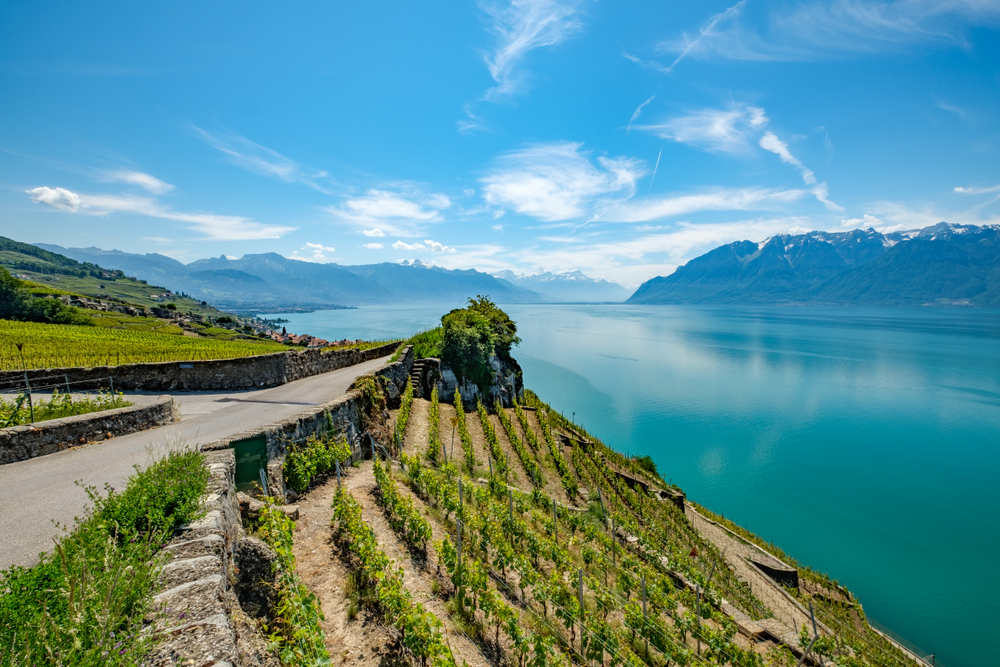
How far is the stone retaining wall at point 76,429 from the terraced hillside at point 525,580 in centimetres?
595

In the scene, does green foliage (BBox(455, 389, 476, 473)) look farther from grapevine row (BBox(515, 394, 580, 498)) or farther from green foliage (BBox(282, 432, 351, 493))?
green foliage (BBox(282, 432, 351, 493))

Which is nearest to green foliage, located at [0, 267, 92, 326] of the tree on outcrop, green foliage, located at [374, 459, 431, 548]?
the tree on outcrop

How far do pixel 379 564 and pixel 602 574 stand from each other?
914 centimetres

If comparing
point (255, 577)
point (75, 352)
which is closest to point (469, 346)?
point (75, 352)

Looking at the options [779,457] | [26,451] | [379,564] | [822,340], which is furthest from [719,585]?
[822,340]

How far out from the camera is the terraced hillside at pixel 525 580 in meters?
7.27

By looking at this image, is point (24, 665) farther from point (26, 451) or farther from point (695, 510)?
point (695, 510)

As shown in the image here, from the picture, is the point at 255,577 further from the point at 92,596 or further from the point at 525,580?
the point at 525,580

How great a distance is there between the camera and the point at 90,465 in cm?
948

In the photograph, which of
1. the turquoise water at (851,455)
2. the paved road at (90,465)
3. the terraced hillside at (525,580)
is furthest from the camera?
the turquoise water at (851,455)

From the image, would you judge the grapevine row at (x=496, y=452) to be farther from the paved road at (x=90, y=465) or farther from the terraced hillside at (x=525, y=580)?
the paved road at (x=90, y=465)

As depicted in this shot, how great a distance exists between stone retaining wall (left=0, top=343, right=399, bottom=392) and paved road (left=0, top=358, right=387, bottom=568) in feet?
3.57

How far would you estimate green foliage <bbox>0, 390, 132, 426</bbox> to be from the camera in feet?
36.0

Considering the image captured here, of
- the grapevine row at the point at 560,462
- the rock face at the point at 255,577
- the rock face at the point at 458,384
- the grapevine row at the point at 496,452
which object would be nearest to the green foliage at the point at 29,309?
the rock face at the point at 458,384
